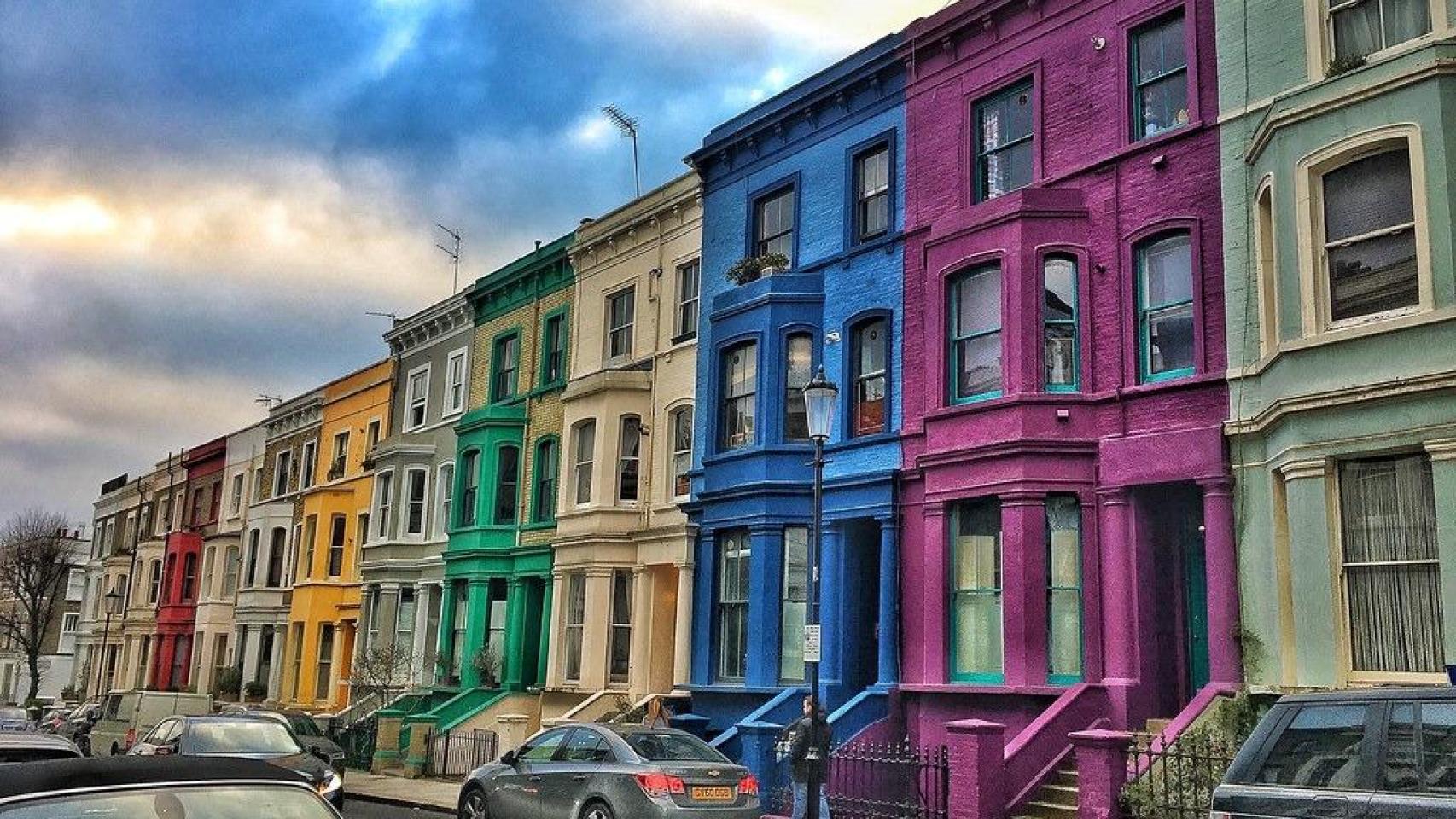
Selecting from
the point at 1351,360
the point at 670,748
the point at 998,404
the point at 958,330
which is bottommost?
the point at 670,748

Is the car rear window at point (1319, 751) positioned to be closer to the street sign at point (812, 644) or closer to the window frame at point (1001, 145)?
the street sign at point (812, 644)

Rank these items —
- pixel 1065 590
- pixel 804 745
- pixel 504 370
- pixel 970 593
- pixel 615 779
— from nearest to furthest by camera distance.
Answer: pixel 615 779, pixel 804 745, pixel 1065 590, pixel 970 593, pixel 504 370

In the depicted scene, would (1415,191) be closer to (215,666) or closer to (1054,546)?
(1054,546)

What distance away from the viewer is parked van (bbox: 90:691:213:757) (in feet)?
98.3

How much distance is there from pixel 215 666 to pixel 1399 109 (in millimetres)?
41407

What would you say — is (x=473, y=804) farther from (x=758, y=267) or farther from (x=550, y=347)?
(x=550, y=347)

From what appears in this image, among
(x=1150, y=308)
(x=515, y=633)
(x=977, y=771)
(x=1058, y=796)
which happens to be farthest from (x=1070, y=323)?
(x=515, y=633)

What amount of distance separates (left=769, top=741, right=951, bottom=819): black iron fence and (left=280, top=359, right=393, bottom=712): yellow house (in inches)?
879

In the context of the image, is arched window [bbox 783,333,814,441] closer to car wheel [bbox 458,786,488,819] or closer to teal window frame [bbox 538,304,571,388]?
teal window frame [bbox 538,304,571,388]

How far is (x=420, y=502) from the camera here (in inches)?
1388

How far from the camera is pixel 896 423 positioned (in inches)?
842

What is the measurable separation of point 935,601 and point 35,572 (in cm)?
6782

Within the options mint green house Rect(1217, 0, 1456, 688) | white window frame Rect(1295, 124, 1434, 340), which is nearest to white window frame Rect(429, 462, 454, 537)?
mint green house Rect(1217, 0, 1456, 688)

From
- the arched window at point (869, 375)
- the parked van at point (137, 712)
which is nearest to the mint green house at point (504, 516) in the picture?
the parked van at point (137, 712)
